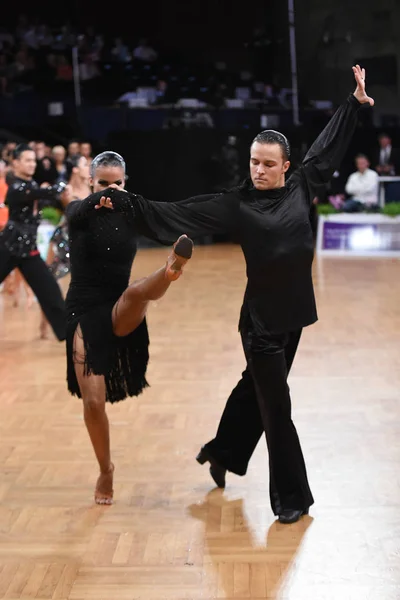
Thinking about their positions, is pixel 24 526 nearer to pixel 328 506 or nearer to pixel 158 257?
pixel 328 506

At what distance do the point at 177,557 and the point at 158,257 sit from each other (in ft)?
29.2

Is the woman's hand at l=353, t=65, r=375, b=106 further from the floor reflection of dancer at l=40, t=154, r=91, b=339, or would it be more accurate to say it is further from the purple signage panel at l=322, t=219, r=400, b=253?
the purple signage panel at l=322, t=219, r=400, b=253

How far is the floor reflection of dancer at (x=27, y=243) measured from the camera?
6332 millimetres

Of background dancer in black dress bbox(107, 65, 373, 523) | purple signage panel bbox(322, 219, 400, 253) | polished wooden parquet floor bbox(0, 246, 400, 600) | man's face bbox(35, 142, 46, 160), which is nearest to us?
polished wooden parquet floor bbox(0, 246, 400, 600)

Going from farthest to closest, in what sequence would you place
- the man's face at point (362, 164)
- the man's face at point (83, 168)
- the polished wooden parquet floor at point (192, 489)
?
1. the man's face at point (362, 164)
2. the man's face at point (83, 168)
3. the polished wooden parquet floor at point (192, 489)

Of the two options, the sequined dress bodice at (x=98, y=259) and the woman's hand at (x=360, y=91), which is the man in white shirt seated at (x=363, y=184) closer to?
the woman's hand at (x=360, y=91)

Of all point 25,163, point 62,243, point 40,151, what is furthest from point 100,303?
point 40,151

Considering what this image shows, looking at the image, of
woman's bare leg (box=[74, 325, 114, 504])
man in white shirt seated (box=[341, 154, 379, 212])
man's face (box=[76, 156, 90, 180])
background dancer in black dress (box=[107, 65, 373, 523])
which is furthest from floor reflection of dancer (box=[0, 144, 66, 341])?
man in white shirt seated (box=[341, 154, 379, 212])

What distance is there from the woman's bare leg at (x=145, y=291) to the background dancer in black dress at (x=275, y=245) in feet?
0.42

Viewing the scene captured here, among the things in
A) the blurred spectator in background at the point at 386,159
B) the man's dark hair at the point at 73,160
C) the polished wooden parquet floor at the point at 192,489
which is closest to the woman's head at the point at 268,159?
the polished wooden parquet floor at the point at 192,489

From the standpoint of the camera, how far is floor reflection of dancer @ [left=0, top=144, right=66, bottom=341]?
6332 mm

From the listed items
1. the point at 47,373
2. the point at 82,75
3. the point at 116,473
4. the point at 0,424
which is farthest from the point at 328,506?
the point at 82,75

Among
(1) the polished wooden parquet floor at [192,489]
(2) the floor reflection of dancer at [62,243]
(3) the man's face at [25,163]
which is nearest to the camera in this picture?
(1) the polished wooden parquet floor at [192,489]

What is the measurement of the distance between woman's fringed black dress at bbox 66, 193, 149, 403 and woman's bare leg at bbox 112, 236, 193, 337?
2.9 inches
